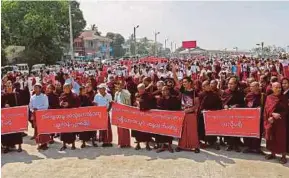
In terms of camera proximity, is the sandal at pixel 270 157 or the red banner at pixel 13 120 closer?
the sandal at pixel 270 157

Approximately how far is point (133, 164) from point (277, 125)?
2.82 meters

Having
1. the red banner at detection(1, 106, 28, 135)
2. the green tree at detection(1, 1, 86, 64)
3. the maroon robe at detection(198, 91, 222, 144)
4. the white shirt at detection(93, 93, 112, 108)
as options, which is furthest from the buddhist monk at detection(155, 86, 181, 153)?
the green tree at detection(1, 1, 86, 64)

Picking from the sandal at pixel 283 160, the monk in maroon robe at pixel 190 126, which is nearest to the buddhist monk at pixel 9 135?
the monk in maroon robe at pixel 190 126

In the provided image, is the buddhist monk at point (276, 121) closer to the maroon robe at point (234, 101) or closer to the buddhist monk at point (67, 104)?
the maroon robe at point (234, 101)

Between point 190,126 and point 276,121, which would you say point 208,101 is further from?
point 276,121

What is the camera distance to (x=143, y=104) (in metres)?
8.36

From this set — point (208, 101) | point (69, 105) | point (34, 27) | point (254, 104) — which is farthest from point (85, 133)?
point (34, 27)

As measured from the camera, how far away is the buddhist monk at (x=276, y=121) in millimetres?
7195

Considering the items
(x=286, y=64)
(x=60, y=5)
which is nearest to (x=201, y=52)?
(x=60, y=5)

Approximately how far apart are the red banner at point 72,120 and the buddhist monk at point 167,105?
50.5 inches

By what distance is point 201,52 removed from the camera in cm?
9669

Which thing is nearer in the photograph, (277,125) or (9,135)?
(277,125)

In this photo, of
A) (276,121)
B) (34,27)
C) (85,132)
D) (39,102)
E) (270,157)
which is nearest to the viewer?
(276,121)

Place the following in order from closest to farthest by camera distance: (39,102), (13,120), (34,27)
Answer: (13,120), (39,102), (34,27)
